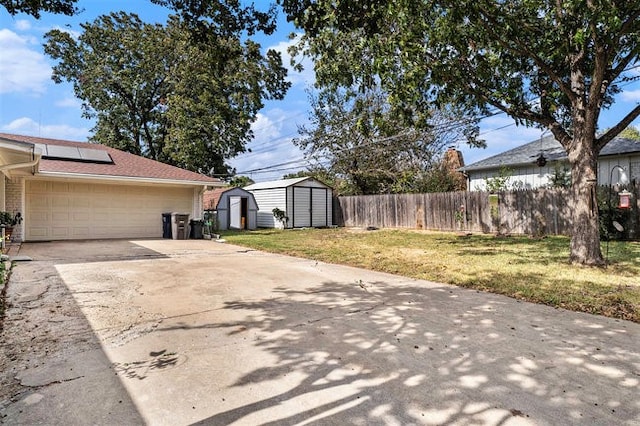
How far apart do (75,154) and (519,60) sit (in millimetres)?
14088

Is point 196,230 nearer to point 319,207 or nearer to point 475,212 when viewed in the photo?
point 319,207

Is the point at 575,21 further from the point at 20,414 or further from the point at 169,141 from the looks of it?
the point at 169,141

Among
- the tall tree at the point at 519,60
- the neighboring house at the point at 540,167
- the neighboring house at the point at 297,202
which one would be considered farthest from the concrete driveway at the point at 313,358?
the neighboring house at the point at 297,202

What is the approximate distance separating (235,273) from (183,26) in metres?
3.93

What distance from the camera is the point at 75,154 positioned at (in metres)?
13.1

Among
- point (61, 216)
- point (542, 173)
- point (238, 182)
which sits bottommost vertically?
point (61, 216)

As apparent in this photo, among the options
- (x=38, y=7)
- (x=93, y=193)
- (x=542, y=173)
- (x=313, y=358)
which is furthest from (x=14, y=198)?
(x=542, y=173)

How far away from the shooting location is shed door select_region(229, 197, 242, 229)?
19641 millimetres

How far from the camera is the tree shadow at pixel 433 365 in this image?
84.5 inches

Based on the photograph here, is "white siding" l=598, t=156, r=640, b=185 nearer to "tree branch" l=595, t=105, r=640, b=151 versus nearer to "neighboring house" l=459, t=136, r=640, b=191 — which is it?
"neighboring house" l=459, t=136, r=640, b=191

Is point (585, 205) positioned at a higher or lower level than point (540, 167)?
lower

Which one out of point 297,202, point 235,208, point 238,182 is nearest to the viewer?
point 297,202

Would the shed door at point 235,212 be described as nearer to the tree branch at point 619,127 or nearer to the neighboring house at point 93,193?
the neighboring house at point 93,193

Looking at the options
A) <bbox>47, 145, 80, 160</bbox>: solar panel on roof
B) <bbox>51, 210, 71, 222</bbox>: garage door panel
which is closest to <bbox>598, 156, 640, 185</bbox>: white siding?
<bbox>51, 210, 71, 222</bbox>: garage door panel
